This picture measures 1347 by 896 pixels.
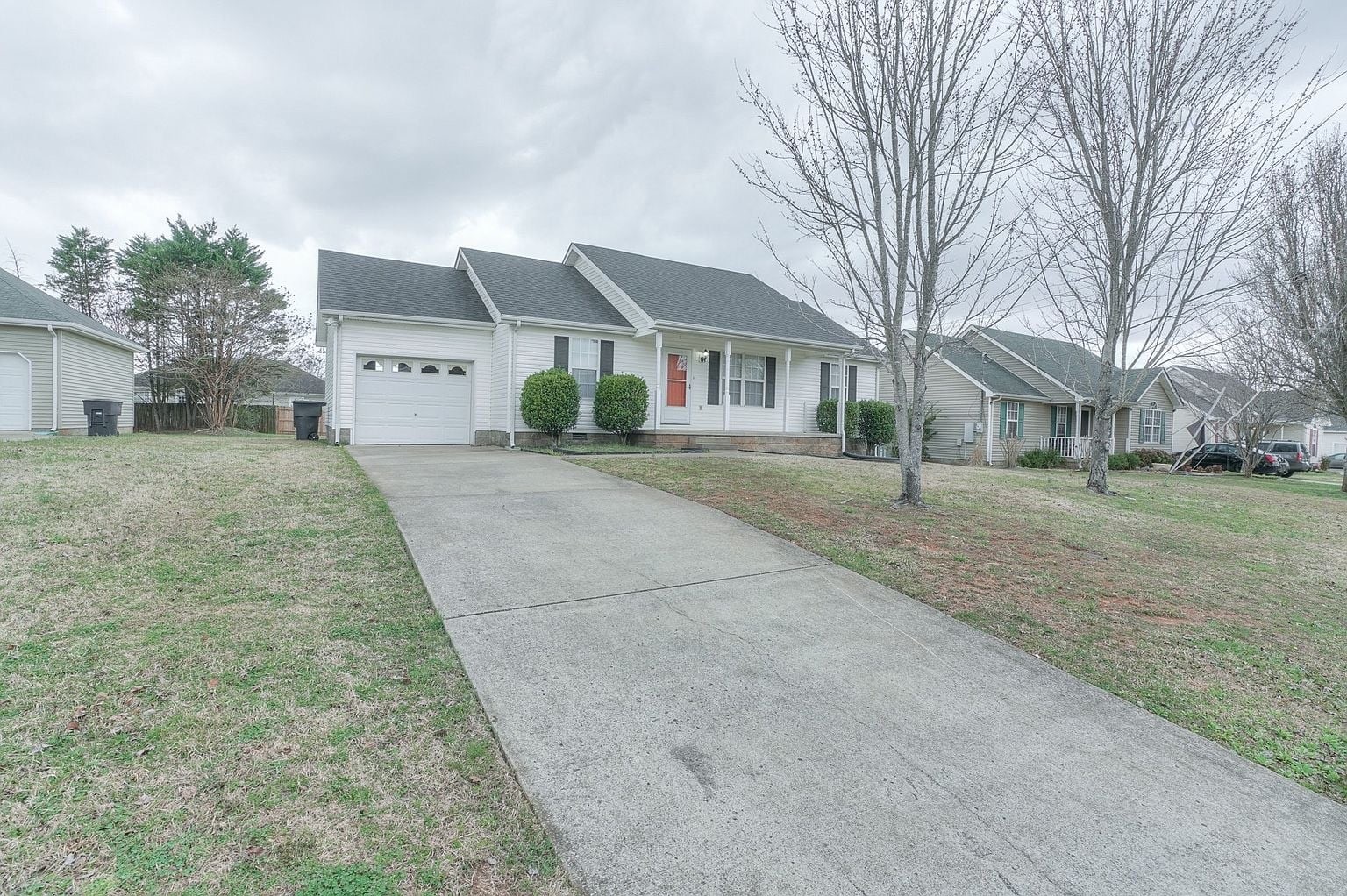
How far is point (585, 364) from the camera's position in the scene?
1488cm

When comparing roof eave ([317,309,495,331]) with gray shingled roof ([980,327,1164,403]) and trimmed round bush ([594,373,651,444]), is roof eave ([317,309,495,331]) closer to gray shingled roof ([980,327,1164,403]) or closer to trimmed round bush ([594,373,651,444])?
trimmed round bush ([594,373,651,444])

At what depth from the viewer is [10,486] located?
19.6 feet

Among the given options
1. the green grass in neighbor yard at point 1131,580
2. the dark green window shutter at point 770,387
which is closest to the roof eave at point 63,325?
the green grass in neighbor yard at point 1131,580

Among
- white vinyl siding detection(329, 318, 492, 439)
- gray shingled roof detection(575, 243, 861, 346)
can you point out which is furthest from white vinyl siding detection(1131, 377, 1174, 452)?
white vinyl siding detection(329, 318, 492, 439)

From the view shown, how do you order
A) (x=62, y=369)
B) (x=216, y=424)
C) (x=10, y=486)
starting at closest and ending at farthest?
(x=10, y=486) < (x=62, y=369) < (x=216, y=424)

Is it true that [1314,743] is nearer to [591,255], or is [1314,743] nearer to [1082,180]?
[1082,180]

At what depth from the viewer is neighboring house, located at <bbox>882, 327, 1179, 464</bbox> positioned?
75.2ft

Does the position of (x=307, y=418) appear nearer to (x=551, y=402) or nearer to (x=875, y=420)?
(x=551, y=402)

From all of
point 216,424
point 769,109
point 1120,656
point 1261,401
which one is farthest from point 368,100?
point 1261,401

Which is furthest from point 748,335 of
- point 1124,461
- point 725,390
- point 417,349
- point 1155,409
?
point 1155,409

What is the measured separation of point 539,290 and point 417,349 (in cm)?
356

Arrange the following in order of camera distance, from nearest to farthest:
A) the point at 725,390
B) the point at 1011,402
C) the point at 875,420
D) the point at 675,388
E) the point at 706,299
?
the point at 725,390
the point at 675,388
the point at 706,299
the point at 875,420
the point at 1011,402

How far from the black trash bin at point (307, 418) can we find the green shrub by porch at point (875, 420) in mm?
14774

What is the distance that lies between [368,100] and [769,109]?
1022cm
